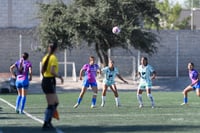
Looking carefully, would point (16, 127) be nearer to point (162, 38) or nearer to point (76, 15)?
point (76, 15)

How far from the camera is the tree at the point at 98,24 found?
159 feet

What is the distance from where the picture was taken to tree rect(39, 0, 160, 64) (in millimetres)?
48594

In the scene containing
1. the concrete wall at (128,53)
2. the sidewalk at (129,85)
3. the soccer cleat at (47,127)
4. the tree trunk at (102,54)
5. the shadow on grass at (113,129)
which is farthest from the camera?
the concrete wall at (128,53)

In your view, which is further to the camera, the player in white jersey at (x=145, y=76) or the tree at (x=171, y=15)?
the tree at (x=171, y=15)

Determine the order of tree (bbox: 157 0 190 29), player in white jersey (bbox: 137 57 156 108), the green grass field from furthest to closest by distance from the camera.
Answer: tree (bbox: 157 0 190 29)
player in white jersey (bbox: 137 57 156 108)
the green grass field

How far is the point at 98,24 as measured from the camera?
49.0 meters

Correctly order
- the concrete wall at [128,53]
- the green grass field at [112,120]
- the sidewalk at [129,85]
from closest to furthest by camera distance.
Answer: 1. the green grass field at [112,120]
2. the sidewalk at [129,85]
3. the concrete wall at [128,53]

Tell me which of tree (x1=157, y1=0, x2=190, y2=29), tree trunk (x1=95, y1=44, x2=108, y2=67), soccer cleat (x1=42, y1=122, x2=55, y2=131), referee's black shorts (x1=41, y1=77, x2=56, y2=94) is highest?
tree (x1=157, y1=0, x2=190, y2=29)

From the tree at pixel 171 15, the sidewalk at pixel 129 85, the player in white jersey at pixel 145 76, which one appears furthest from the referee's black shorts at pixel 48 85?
the tree at pixel 171 15

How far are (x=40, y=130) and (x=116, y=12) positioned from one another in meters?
32.0

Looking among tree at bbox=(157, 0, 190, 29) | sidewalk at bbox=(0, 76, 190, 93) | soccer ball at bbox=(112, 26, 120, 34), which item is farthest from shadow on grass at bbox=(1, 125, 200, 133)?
tree at bbox=(157, 0, 190, 29)

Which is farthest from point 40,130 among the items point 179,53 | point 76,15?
point 179,53

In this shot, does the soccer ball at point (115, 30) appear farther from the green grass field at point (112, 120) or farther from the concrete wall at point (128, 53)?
the green grass field at point (112, 120)

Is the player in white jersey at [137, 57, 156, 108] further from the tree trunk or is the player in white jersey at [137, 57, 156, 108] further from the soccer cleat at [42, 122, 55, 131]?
the tree trunk
